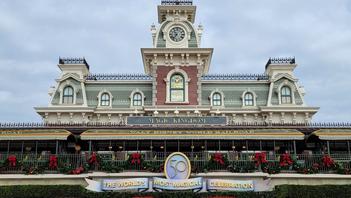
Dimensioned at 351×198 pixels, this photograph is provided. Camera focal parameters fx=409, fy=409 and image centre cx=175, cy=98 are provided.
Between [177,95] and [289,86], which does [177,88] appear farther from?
[289,86]

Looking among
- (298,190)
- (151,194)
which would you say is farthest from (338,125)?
(151,194)

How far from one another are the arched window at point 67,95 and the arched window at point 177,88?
9.84m

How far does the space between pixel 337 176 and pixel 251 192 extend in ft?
20.2

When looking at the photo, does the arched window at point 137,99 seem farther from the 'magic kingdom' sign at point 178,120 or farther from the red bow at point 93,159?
the red bow at point 93,159

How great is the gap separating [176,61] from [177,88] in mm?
2727

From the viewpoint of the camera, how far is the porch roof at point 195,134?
28609 millimetres

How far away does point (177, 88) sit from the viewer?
4006 cm

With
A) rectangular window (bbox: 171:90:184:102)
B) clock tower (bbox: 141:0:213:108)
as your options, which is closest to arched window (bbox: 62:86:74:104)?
clock tower (bbox: 141:0:213:108)

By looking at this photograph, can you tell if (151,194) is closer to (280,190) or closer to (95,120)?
(280,190)

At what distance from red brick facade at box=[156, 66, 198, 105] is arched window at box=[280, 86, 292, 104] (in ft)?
28.5

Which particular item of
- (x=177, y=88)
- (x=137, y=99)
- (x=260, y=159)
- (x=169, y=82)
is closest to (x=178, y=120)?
(x=260, y=159)

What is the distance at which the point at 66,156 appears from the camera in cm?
2731

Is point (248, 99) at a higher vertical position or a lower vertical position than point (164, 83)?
lower

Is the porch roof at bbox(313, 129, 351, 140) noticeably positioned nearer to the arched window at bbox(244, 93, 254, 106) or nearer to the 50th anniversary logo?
the 50th anniversary logo
